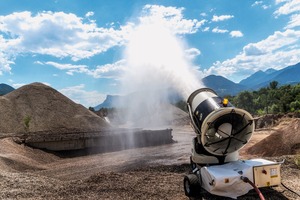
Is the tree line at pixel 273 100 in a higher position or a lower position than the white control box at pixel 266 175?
higher

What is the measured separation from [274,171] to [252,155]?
12696 millimetres

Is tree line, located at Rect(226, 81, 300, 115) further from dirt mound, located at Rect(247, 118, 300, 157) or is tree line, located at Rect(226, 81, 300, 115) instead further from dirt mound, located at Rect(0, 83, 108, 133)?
dirt mound, located at Rect(247, 118, 300, 157)

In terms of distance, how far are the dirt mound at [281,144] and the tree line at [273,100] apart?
50.6m

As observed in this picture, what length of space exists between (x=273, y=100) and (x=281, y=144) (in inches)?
3244

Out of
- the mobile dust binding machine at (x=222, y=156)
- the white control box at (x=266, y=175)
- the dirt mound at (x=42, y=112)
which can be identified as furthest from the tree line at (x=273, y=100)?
the white control box at (x=266, y=175)

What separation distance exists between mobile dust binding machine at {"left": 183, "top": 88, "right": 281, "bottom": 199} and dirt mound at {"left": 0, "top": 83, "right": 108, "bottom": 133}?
34557 millimetres

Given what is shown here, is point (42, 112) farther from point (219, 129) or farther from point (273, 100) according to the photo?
point (273, 100)

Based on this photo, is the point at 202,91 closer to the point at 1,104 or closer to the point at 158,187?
the point at 158,187

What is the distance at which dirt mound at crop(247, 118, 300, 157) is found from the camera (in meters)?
17.9

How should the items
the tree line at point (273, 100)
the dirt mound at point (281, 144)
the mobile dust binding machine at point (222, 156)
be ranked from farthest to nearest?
the tree line at point (273, 100) < the dirt mound at point (281, 144) < the mobile dust binding machine at point (222, 156)

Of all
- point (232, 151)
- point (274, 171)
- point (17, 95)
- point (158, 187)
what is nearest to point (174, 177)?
point (158, 187)

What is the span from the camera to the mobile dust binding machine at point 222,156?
25.5 ft

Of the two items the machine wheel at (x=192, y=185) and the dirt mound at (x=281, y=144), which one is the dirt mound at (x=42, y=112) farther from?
the machine wheel at (x=192, y=185)

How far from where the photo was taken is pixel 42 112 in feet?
157
